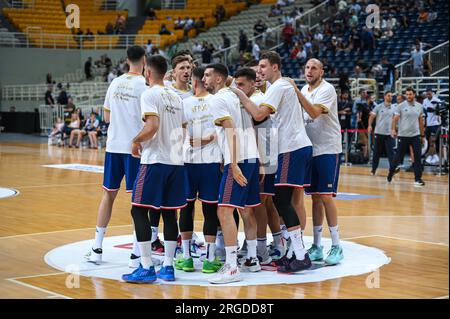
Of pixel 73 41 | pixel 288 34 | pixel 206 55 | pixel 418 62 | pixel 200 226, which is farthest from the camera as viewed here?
pixel 73 41

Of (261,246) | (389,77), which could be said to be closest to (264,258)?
(261,246)

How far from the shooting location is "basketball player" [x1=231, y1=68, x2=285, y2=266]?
7793 mm

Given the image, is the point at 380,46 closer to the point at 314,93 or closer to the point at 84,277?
the point at 314,93

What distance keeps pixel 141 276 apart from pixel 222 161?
1423 millimetres

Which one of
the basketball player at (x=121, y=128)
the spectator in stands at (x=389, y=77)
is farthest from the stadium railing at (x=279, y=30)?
the basketball player at (x=121, y=128)

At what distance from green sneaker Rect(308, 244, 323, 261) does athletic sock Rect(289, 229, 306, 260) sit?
0.63m

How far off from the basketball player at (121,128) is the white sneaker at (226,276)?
1458 mm

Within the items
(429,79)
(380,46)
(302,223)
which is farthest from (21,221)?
(380,46)

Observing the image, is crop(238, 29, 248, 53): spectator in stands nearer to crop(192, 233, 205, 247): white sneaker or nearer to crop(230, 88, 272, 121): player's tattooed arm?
crop(192, 233, 205, 247): white sneaker

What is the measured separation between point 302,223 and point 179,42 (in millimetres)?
29432

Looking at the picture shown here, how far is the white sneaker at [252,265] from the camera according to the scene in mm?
7611

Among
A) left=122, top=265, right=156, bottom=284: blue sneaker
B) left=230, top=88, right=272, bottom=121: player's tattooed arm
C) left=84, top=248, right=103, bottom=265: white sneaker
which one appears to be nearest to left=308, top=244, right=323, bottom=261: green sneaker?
left=230, top=88, right=272, bottom=121: player's tattooed arm

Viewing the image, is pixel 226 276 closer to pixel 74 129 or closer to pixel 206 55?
pixel 74 129

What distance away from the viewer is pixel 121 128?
26.6 feet
